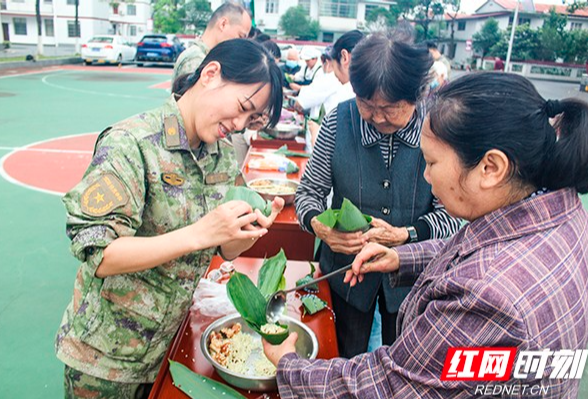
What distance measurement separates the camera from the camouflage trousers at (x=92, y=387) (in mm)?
1506

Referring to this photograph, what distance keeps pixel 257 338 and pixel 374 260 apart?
51 cm

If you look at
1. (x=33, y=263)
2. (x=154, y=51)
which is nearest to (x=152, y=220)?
(x=33, y=263)

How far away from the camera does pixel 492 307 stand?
3.27 ft

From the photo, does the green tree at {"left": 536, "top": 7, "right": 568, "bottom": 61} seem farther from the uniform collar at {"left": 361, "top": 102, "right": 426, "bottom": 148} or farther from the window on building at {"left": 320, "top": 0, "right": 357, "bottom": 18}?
→ the uniform collar at {"left": 361, "top": 102, "right": 426, "bottom": 148}

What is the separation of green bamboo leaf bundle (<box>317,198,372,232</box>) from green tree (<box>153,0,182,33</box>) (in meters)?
40.8

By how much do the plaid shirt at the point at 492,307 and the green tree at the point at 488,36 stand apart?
38581mm

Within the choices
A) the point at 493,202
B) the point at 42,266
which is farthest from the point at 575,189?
the point at 42,266

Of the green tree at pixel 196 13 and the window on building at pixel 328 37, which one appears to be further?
the window on building at pixel 328 37

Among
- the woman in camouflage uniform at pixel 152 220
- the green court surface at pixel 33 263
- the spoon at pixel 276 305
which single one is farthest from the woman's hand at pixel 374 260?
the green court surface at pixel 33 263

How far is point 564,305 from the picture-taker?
1.06m

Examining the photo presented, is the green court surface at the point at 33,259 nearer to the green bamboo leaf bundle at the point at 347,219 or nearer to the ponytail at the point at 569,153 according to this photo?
the green bamboo leaf bundle at the point at 347,219

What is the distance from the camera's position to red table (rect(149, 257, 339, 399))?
54.9 inches

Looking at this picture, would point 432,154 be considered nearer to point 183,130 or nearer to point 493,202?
point 493,202

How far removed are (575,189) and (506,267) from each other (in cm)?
31
